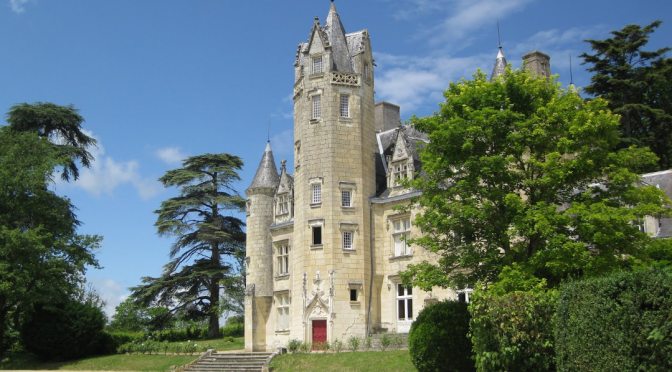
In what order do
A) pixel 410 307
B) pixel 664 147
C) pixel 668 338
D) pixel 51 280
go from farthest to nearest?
pixel 664 147, pixel 51 280, pixel 410 307, pixel 668 338

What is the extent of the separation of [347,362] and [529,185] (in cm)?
1066

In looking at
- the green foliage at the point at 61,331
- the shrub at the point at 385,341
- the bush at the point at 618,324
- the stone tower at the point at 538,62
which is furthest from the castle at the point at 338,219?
the bush at the point at 618,324

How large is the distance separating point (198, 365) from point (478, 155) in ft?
59.1

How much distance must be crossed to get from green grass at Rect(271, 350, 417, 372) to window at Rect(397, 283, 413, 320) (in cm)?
395

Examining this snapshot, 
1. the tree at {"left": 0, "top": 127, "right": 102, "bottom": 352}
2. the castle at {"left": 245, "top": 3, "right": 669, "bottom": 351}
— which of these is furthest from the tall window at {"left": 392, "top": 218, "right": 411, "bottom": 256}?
the tree at {"left": 0, "top": 127, "right": 102, "bottom": 352}

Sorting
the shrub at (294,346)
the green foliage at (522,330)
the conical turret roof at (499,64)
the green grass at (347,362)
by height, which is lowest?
the green grass at (347,362)

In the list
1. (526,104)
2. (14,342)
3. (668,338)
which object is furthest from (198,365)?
(668,338)

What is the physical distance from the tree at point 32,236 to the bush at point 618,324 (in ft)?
92.6

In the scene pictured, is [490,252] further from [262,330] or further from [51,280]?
[51,280]

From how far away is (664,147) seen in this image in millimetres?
38250

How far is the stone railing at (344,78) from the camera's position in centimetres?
3281

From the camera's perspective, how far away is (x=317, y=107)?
108 ft

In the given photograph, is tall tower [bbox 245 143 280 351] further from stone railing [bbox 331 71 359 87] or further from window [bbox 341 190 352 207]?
stone railing [bbox 331 71 359 87]

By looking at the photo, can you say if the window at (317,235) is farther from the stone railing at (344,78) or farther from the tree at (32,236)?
the tree at (32,236)
